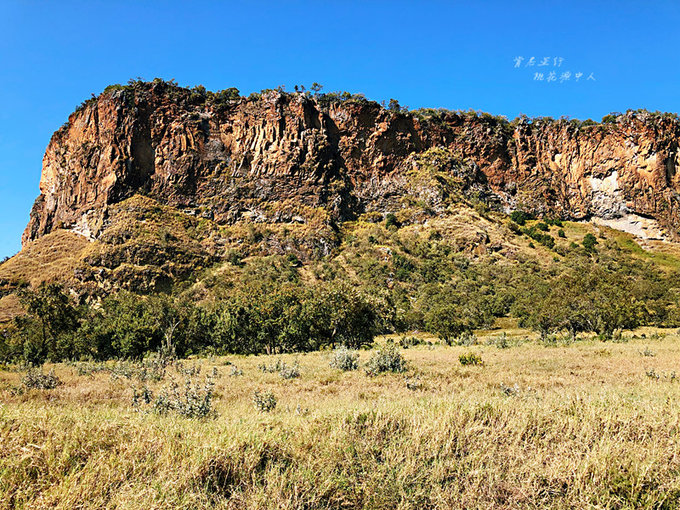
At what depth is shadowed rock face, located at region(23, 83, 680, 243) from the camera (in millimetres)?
77562

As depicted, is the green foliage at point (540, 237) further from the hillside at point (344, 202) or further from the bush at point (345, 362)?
the bush at point (345, 362)

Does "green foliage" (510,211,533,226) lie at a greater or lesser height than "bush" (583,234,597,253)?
greater

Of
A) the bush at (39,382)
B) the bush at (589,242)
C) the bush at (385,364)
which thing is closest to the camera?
the bush at (39,382)

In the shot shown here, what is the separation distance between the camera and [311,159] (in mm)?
86938

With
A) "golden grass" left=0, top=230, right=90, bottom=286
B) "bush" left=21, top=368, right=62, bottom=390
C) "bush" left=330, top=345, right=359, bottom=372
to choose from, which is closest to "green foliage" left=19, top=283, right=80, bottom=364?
"bush" left=21, top=368, right=62, bottom=390

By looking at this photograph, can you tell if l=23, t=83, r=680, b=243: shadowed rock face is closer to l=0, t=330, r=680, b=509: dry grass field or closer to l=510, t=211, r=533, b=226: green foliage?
l=510, t=211, r=533, b=226: green foliage

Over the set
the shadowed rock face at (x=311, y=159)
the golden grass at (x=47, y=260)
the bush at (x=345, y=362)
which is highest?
the shadowed rock face at (x=311, y=159)

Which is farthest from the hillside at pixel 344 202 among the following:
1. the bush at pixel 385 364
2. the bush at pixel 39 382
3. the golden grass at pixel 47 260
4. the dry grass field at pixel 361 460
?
the dry grass field at pixel 361 460

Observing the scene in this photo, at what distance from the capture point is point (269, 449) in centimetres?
351

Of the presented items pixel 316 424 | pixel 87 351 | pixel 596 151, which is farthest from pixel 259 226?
pixel 596 151

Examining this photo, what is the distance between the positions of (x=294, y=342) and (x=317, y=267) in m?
39.6

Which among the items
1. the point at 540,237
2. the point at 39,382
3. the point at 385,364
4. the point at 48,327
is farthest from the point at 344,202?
the point at 39,382

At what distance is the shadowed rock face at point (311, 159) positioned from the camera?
77.6 m

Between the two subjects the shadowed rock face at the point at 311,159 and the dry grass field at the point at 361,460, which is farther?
the shadowed rock face at the point at 311,159
